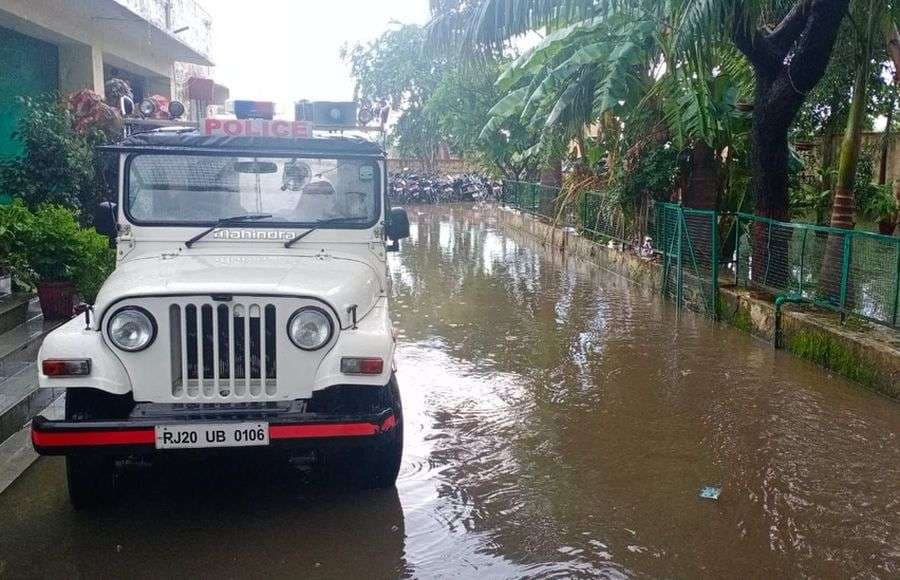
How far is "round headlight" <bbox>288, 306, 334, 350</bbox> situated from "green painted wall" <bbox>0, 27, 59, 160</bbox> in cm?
957

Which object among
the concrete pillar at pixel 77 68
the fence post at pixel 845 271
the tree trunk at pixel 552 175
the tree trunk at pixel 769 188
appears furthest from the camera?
the tree trunk at pixel 552 175

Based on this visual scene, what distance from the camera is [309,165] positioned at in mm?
5344

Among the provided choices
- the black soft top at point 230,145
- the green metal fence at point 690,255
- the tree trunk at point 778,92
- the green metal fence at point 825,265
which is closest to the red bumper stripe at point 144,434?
the black soft top at point 230,145

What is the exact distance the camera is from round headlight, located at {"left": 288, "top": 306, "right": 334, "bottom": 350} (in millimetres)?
4172

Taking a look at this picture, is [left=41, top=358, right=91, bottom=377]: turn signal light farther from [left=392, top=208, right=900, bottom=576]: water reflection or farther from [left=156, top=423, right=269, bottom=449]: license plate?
[left=392, top=208, right=900, bottom=576]: water reflection

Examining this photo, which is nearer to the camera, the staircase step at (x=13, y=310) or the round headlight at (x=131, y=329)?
the round headlight at (x=131, y=329)

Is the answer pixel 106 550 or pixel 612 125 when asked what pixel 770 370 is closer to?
pixel 106 550

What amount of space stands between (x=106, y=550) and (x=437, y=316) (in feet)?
21.7

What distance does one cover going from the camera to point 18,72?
40.2 feet

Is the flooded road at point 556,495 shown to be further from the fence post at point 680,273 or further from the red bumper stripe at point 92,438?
the fence post at point 680,273

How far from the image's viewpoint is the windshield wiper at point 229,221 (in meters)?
5.11

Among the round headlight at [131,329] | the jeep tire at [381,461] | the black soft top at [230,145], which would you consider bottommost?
the jeep tire at [381,461]

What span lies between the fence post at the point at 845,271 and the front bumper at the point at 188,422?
5.39 metres

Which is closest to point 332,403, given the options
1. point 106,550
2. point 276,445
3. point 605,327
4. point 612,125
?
point 276,445
